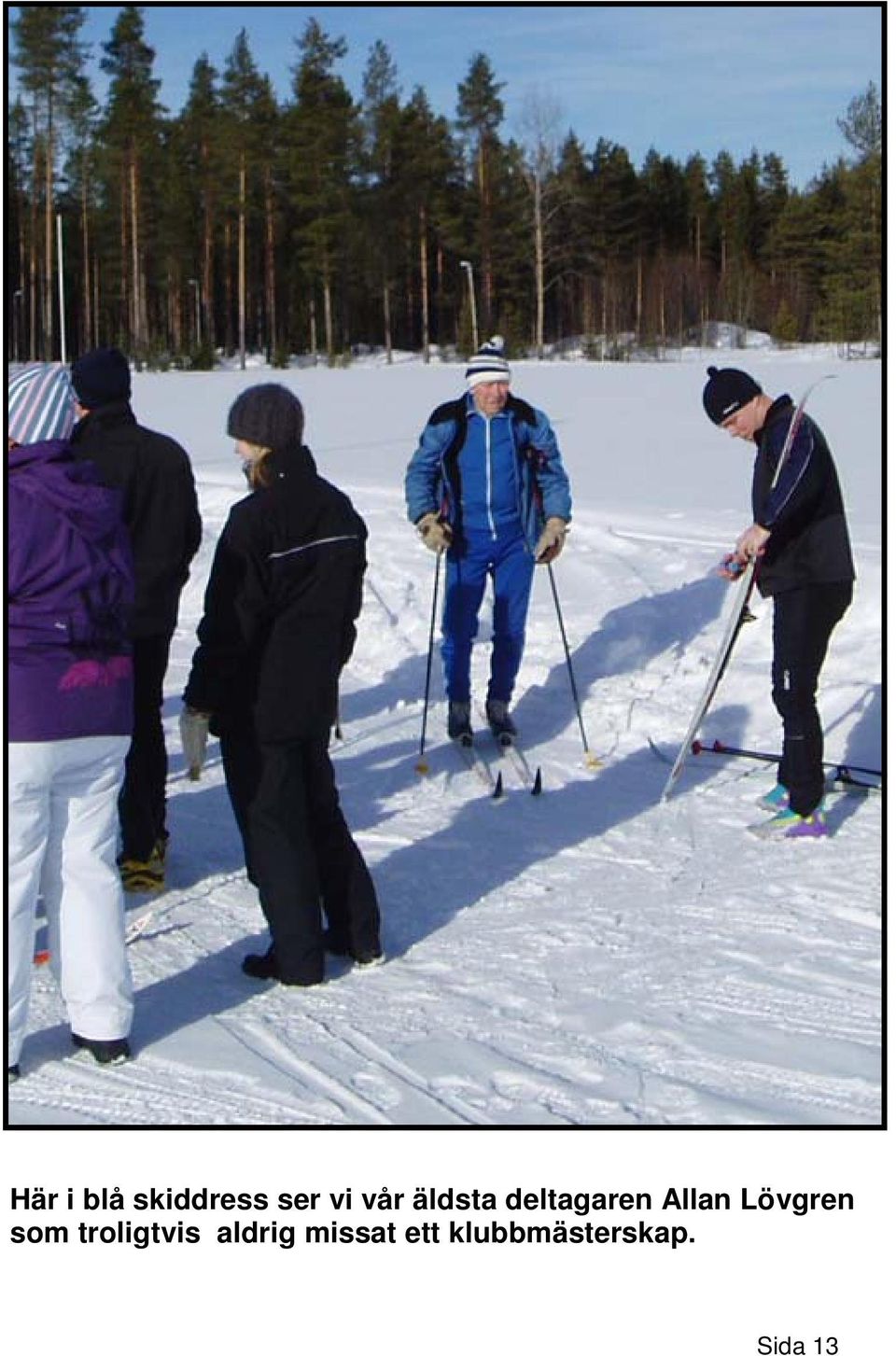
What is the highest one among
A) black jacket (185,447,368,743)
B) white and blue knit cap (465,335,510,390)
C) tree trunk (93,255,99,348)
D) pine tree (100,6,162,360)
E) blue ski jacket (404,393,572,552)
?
pine tree (100,6,162,360)

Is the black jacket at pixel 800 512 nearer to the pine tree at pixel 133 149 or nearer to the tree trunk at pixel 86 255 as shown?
the pine tree at pixel 133 149

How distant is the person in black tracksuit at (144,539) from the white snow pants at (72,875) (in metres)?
1.40

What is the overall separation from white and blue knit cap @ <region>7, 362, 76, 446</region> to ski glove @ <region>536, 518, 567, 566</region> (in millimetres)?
3491

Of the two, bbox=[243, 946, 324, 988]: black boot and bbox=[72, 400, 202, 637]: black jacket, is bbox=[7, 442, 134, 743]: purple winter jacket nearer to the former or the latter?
bbox=[243, 946, 324, 988]: black boot

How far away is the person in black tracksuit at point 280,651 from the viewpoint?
4434 millimetres

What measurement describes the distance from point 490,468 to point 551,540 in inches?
17.0

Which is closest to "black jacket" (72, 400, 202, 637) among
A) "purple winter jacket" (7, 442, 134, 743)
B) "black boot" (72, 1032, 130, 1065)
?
"purple winter jacket" (7, 442, 134, 743)

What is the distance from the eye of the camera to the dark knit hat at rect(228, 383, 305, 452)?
14.7ft

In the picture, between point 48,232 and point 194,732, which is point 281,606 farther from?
point 48,232

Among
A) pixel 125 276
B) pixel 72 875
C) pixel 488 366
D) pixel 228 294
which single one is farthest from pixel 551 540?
pixel 228 294

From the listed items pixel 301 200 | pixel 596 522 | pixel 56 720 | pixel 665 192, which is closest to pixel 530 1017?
pixel 56 720

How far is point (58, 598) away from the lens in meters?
3.67

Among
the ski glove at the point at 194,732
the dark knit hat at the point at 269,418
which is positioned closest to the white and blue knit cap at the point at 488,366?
the dark knit hat at the point at 269,418

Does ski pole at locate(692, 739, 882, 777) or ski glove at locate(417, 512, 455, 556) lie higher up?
ski glove at locate(417, 512, 455, 556)
